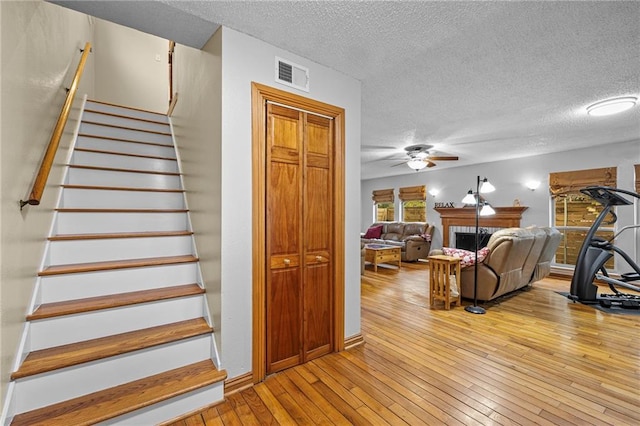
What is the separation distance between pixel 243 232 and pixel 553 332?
3415 mm

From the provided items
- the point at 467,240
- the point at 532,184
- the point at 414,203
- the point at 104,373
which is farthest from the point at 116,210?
the point at 414,203

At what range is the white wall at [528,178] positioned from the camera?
493cm

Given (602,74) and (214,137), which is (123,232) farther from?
(602,74)

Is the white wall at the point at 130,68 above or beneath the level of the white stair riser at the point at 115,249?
above

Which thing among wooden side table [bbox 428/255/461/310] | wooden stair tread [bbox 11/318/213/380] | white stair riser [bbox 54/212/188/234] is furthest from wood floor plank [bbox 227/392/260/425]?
wooden side table [bbox 428/255/461/310]

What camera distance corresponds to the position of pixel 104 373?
5.41 feet

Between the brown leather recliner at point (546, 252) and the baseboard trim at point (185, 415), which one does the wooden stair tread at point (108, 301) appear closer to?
the baseboard trim at point (185, 415)

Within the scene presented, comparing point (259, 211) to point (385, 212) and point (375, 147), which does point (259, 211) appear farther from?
point (385, 212)

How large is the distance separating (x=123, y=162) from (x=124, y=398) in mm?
2349

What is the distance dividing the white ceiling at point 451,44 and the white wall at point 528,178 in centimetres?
174

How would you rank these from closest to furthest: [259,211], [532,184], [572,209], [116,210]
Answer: [259,211] < [116,210] < [572,209] < [532,184]

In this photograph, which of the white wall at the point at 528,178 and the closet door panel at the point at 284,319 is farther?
the white wall at the point at 528,178

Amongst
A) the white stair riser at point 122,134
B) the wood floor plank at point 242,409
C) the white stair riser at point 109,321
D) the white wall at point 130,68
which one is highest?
the white wall at point 130,68

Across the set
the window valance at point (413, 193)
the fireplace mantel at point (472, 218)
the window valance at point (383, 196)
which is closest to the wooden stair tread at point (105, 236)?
the fireplace mantel at point (472, 218)
